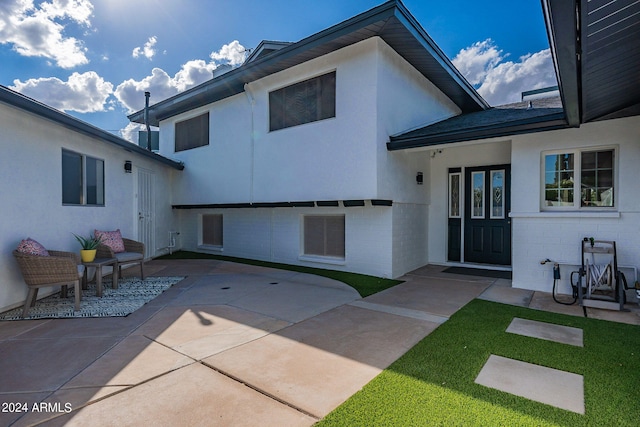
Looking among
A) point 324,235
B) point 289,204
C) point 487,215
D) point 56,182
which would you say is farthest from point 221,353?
point 487,215

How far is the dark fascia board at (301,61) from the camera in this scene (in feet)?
19.6

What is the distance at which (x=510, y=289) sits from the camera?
19.8ft

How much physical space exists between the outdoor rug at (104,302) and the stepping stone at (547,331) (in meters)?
5.39

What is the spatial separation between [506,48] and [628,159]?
9.49 metres

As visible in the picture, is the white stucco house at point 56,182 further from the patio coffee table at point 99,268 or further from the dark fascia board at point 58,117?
the patio coffee table at point 99,268

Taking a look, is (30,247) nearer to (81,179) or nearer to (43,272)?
(43,272)

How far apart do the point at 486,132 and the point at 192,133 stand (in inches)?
370

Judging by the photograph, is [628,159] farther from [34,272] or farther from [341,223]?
[34,272]

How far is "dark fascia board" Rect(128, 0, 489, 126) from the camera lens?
597 cm

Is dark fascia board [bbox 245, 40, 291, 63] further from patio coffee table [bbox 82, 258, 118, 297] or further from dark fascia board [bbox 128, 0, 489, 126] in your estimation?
patio coffee table [bbox 82, 258, 118, 297]

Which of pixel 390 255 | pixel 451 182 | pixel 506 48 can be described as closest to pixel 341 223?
pixel 390 255

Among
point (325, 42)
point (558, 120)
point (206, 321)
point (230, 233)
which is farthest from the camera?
point (230, 233)

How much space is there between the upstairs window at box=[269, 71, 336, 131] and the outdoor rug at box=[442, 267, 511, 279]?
15.9 ft

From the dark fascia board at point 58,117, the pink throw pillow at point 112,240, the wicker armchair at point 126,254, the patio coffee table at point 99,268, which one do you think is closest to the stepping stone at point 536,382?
the patio coffee table at point 99,268
